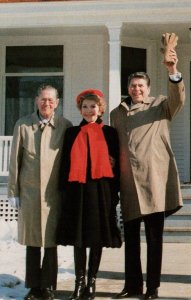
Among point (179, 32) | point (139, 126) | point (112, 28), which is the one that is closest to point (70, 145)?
point (139, 126)

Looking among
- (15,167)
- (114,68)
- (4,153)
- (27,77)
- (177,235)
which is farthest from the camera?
→ (27,77)

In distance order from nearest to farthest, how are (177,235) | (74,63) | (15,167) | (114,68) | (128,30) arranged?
(15,167), (177,235), (114,68), (128,30), (74,63)

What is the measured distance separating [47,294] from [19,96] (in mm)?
7024

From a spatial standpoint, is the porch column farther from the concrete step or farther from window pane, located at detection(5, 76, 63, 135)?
the concrete step

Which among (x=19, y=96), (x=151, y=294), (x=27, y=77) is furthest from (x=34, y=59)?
(x=151, y=294)

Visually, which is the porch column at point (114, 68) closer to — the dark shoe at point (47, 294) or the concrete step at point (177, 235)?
the concrete step at point (177, 235)

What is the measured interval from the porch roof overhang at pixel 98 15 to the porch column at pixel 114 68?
0.20 m

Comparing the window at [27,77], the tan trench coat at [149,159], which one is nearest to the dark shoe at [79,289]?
the tan trench coat at [149,159]

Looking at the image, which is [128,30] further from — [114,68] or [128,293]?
[128,293]

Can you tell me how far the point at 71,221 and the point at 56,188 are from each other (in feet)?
1.00

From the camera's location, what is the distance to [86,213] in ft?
12.9

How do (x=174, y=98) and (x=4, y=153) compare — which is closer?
(x=174, y=98)

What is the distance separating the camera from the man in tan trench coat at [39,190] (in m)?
3.98

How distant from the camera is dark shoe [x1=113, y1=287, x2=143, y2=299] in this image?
408 centimetres
